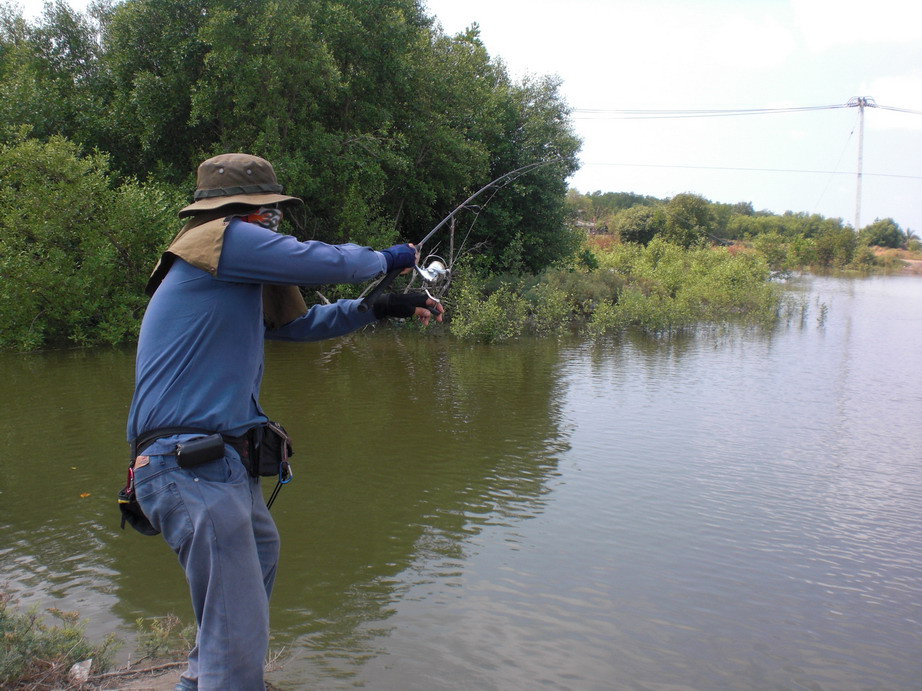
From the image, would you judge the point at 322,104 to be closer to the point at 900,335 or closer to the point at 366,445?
the point at 366,445

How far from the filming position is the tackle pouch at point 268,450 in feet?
9.04

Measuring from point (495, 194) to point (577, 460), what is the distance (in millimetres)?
15083

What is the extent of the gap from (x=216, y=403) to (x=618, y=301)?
17619 mm

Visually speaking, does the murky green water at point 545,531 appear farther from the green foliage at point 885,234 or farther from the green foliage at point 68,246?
the green foliage at point 885,234

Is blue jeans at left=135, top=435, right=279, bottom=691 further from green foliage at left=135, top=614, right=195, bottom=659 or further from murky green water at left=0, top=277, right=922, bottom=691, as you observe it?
murky green water at left=0, top=277, right=922, bottom=691

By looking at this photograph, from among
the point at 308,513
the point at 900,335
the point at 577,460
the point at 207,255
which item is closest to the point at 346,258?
the point at 207,255

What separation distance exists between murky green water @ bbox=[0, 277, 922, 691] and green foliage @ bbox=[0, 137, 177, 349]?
2274 millimetres

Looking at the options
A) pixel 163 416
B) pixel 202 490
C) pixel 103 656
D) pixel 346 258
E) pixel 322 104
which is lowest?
pixel 103 656

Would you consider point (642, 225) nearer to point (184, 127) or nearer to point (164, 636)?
point (184, 127)

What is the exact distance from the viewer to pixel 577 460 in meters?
7.59

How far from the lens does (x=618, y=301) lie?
19.5 meters

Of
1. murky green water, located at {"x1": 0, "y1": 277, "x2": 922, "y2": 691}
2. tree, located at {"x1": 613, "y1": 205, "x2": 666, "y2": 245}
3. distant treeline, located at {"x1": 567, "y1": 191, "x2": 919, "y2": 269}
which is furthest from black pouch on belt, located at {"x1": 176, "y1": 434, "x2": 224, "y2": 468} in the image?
tree, located at {"x1": 613, "y1": 205, "x2": 666, "y2": 245}

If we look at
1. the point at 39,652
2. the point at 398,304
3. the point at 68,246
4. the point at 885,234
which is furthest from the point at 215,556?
the point at 885,234

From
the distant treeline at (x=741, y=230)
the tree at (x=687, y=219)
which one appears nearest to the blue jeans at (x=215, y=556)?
the distant treeline at (x=741, y=230)
